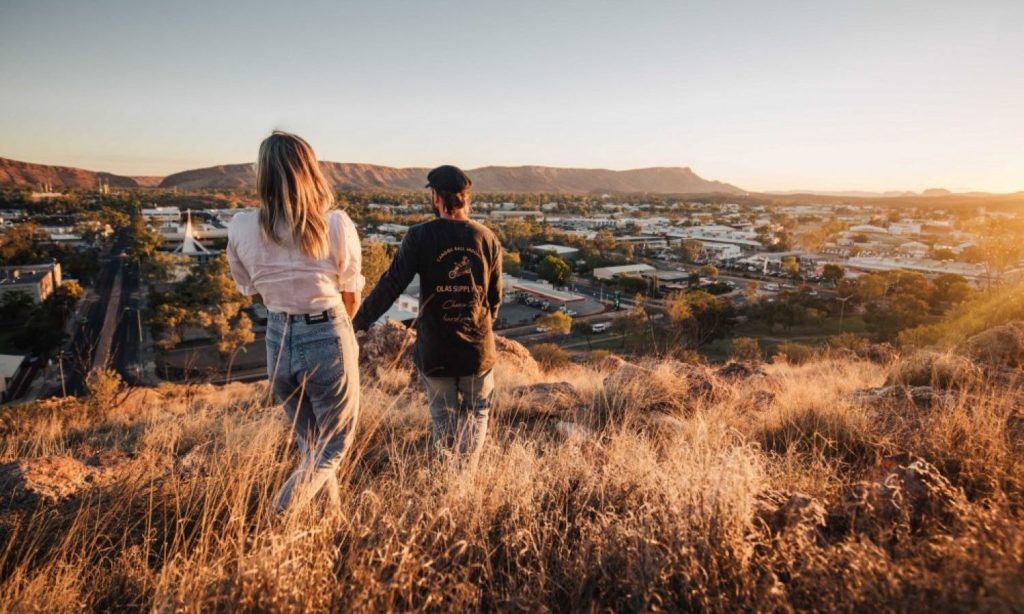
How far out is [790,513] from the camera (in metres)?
1.70

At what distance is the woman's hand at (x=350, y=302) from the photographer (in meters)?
2.20

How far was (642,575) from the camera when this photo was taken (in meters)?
1.48

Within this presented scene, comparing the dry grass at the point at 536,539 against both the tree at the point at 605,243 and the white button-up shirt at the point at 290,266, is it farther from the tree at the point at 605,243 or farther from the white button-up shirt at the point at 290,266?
the tree at the point at 605,243

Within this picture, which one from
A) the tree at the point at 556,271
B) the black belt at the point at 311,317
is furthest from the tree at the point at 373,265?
the black belt at the point at 311,317

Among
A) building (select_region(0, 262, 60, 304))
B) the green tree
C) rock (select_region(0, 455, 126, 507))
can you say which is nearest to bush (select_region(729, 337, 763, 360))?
rock (select_region(0, 455, 126, 507))

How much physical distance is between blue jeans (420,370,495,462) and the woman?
1.99ft

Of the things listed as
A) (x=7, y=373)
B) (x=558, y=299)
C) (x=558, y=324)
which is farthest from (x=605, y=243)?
(x=7, y=373)

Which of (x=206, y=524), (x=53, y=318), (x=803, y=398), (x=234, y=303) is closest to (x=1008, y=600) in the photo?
(x=206, y=524)

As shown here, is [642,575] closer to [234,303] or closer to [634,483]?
[634,483]

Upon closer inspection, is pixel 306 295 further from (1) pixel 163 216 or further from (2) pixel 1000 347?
(1) pixel 163 216

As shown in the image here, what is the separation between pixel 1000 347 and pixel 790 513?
6.13m

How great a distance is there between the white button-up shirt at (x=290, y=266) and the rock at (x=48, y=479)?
126 cm

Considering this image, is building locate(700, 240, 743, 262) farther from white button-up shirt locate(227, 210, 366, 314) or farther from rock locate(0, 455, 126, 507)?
rock locate(0, 455, 126, 507)

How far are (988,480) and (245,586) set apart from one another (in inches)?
108
